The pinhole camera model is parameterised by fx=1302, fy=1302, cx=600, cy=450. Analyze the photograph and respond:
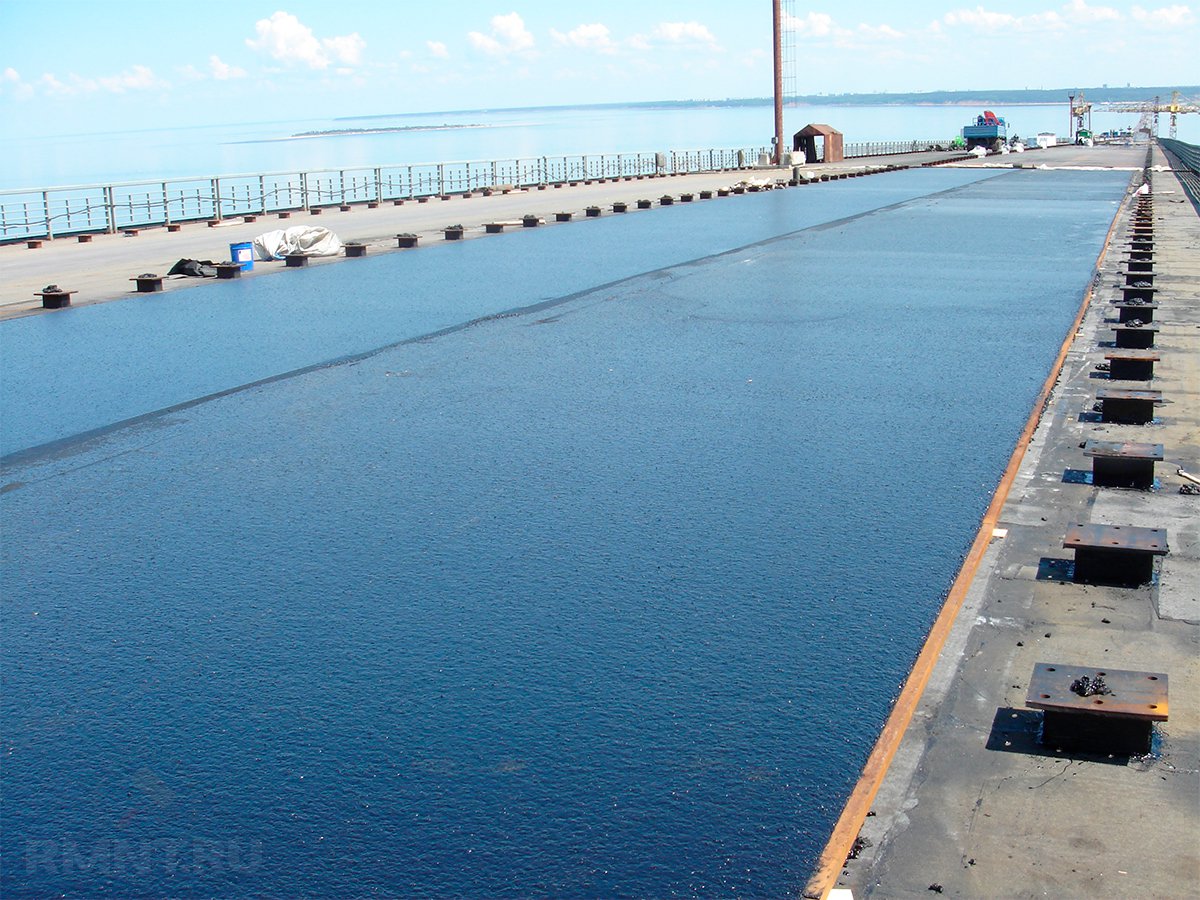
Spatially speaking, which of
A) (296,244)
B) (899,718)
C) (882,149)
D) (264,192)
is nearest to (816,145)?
(882,149)

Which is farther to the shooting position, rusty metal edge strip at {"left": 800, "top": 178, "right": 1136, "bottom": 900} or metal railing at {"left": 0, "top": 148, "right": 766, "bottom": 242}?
metal railing at {"left": 0, "top": 148, "right": 766, "bottom": 242}

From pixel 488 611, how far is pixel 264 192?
120ft

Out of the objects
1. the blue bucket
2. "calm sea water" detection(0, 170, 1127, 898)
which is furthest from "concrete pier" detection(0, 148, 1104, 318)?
"calm sea water" detection(0, 170, 1127, 898)

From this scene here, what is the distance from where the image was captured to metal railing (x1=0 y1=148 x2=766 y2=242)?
112ft

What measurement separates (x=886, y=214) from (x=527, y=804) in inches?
1207

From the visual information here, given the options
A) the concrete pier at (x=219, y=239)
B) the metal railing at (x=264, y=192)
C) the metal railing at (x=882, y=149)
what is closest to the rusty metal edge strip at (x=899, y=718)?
the concrete pier at (x=219, y=239)

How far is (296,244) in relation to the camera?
24547 millimetres

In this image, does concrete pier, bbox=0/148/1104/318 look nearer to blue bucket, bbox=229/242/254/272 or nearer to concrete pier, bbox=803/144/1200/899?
blue bucket, bbox=229/242/254/272

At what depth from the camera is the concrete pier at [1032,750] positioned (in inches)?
163

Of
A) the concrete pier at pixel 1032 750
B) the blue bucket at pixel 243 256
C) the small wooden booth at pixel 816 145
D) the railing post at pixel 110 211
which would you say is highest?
the small wooden booth at pixel 816 145

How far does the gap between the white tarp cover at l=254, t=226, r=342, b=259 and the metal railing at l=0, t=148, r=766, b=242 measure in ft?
18.6

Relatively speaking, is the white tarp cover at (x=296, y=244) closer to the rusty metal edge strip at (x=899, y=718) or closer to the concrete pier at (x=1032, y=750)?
the rusty metal edge strip at (x=899, y=718)

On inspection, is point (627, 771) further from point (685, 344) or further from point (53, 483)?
point (685, 344)

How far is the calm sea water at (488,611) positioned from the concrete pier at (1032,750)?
21cm
